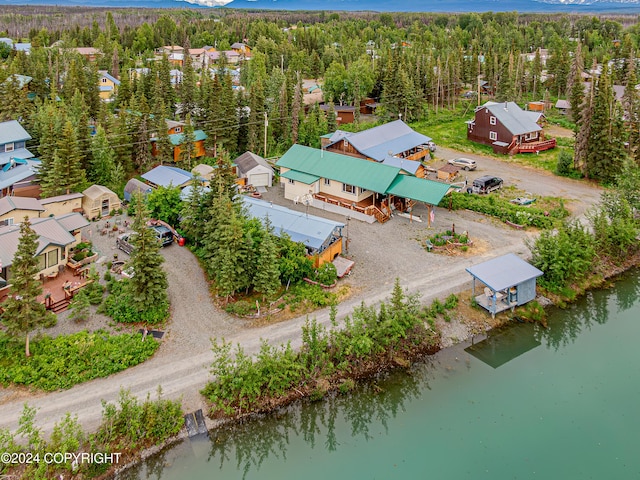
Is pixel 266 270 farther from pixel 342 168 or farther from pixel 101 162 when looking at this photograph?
pixel 101 162

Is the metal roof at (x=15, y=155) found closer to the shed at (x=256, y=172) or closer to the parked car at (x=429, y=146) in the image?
the shed at (x=256, y=172)

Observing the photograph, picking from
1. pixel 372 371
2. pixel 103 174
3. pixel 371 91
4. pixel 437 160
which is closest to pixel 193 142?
pixel 103 174

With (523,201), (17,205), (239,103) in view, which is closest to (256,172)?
(239,103)

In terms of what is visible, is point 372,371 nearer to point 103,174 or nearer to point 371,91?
point 103,174

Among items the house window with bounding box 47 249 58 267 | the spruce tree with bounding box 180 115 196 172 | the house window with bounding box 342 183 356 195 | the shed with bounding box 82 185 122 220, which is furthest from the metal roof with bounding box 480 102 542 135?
the house window with bounding box 47 249 58 267

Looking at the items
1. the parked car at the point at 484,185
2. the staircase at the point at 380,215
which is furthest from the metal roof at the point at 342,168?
the parked car at the point at 484,185

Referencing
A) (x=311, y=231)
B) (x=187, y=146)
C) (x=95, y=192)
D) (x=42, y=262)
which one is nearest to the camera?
(x=42, y=262)
